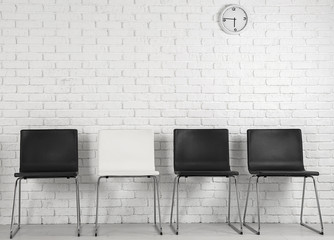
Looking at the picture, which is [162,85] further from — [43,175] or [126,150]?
[43,175]

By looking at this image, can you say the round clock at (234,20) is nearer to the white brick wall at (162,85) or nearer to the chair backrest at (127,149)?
the white brick wall at (162,85)

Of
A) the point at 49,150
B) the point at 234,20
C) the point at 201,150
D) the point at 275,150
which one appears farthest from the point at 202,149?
the point at 49,150

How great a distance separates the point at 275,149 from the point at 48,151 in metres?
2.00

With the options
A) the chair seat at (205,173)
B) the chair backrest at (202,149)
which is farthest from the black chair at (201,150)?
the chair seat at (205,173)

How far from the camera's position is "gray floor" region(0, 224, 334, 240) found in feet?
12.8

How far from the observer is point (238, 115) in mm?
4613

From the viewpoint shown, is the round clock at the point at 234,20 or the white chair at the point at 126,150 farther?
the round clock at the point at 234,20

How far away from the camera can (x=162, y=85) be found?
4594 millimetres

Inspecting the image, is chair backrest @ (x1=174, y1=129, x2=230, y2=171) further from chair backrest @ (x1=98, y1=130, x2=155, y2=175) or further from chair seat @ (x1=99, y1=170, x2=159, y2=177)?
chair seat @ (x1=99, y1=170, x2=159, y2=177)

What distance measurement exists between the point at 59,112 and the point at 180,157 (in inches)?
46.0

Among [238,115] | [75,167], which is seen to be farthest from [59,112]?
[238,115]

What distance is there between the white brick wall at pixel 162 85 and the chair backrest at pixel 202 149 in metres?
0.16

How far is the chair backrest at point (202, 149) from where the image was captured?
14.4ft

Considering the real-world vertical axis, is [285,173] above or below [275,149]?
below
